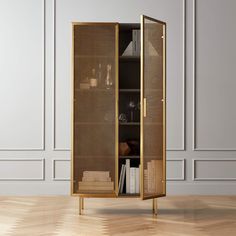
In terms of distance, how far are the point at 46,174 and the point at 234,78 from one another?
2.62m

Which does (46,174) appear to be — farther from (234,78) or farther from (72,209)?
(234,78)

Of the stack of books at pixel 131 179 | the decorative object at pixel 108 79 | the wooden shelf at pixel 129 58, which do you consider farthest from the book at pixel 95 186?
the wooden shelf at pixel 129 58

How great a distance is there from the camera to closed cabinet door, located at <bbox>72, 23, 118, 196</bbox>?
19.5 feet

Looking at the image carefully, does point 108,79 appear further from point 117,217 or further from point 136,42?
point 117,217

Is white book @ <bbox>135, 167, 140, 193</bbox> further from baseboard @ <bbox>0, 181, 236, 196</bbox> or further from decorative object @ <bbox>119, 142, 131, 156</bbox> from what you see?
baseboard @ <bbox>0, 181, 236, 196</bbox>

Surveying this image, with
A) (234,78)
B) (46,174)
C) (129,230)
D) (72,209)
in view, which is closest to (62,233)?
(129,230)

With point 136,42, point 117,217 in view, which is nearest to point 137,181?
point 117,217

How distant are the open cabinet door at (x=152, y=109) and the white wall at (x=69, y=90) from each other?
1304mm

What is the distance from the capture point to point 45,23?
24.0 ft

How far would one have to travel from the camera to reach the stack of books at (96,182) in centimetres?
594

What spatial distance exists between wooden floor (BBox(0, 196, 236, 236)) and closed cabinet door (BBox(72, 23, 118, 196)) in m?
0.36

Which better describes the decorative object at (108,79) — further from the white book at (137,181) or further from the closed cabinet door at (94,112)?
the white book at (137,181)

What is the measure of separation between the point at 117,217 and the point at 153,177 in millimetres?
552

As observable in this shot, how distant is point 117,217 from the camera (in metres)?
5.71
